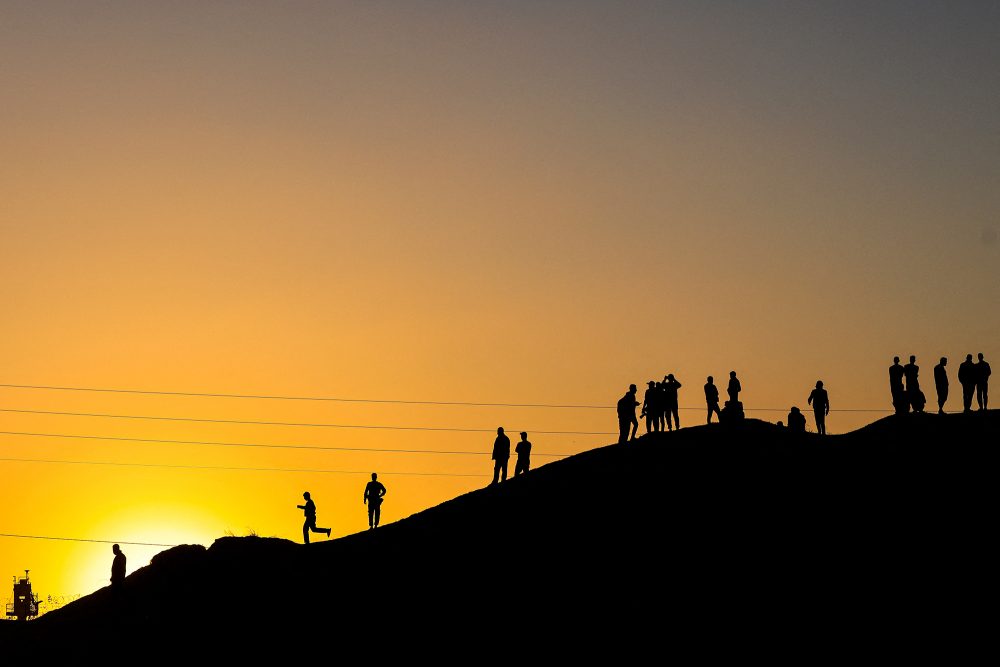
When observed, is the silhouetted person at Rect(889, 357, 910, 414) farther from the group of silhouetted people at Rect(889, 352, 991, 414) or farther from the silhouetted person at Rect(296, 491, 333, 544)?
the silhouetted person at Rect(296, 491, 333, 544)

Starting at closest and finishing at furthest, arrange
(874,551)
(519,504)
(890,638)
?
(890,638) < (874,551) < (519,504)

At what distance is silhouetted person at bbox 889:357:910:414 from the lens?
170ft

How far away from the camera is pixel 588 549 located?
4534 cm

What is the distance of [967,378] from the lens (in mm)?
51438

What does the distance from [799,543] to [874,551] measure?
217cm

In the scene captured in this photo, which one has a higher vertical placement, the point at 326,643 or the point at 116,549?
the point at 116,549

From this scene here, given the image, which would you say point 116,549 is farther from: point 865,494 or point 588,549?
point 865,494

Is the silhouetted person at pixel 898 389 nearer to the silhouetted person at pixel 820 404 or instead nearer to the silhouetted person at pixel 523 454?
the silhouetted person at pixel 820 404

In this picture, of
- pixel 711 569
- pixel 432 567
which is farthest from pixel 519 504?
pixel 711 569

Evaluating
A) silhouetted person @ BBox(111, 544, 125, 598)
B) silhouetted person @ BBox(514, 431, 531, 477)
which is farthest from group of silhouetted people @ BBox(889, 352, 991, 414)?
silhouetted person @ BBox(111, 544, 125, 598)

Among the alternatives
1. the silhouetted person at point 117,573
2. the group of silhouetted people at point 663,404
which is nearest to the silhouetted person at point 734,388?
the group of silhouetted people at point 663,404

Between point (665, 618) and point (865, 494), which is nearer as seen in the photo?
point (665, 618)

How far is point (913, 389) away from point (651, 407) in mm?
9196

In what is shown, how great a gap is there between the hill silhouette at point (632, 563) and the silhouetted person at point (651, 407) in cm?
66
